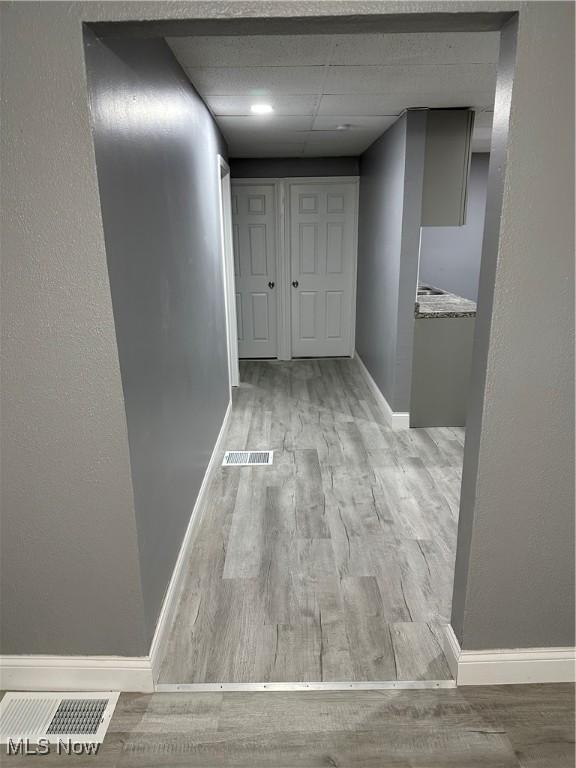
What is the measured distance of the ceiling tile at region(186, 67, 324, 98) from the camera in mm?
2582

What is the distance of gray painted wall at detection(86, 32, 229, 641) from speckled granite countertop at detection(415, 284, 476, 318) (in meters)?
1.70

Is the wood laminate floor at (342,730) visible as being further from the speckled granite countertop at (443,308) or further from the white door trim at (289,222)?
the white door trim at (289,222)

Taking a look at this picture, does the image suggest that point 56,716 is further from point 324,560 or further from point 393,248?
point 393,248

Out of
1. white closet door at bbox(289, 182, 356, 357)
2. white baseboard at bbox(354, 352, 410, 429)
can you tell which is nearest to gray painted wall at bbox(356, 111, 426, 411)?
white baseboard at bbox(354, 352, 410, 429)

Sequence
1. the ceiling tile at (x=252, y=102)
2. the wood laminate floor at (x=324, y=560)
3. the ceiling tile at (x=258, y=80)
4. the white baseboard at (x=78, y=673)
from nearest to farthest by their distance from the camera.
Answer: the white baseboard at (x=78, y=673) → the wood laminate floor at (x=324, y=560) → the ceiling tile at (x=258, y=80) → the ceiling tile at (x=252, y=102)

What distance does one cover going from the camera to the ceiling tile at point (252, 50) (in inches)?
84.8

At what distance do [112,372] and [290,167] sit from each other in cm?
478

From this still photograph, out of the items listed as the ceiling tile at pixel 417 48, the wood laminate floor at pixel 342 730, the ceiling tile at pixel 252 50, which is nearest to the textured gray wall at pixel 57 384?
the wood laminate floor at pixel 342 730

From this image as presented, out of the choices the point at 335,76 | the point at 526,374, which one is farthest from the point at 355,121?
the point at 526,374

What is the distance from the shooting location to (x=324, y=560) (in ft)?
8.61

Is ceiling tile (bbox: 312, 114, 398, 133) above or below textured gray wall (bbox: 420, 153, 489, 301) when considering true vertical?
above

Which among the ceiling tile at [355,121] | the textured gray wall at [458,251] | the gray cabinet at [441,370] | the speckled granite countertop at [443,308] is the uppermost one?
the ceiling tile at [355,121]

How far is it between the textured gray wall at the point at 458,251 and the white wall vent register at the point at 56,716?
575 centimetres

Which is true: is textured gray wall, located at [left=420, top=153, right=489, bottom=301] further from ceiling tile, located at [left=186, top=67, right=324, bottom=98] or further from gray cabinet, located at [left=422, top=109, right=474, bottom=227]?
ceiling tile, located at [left=186, top=67, right=324, bottom=98]
